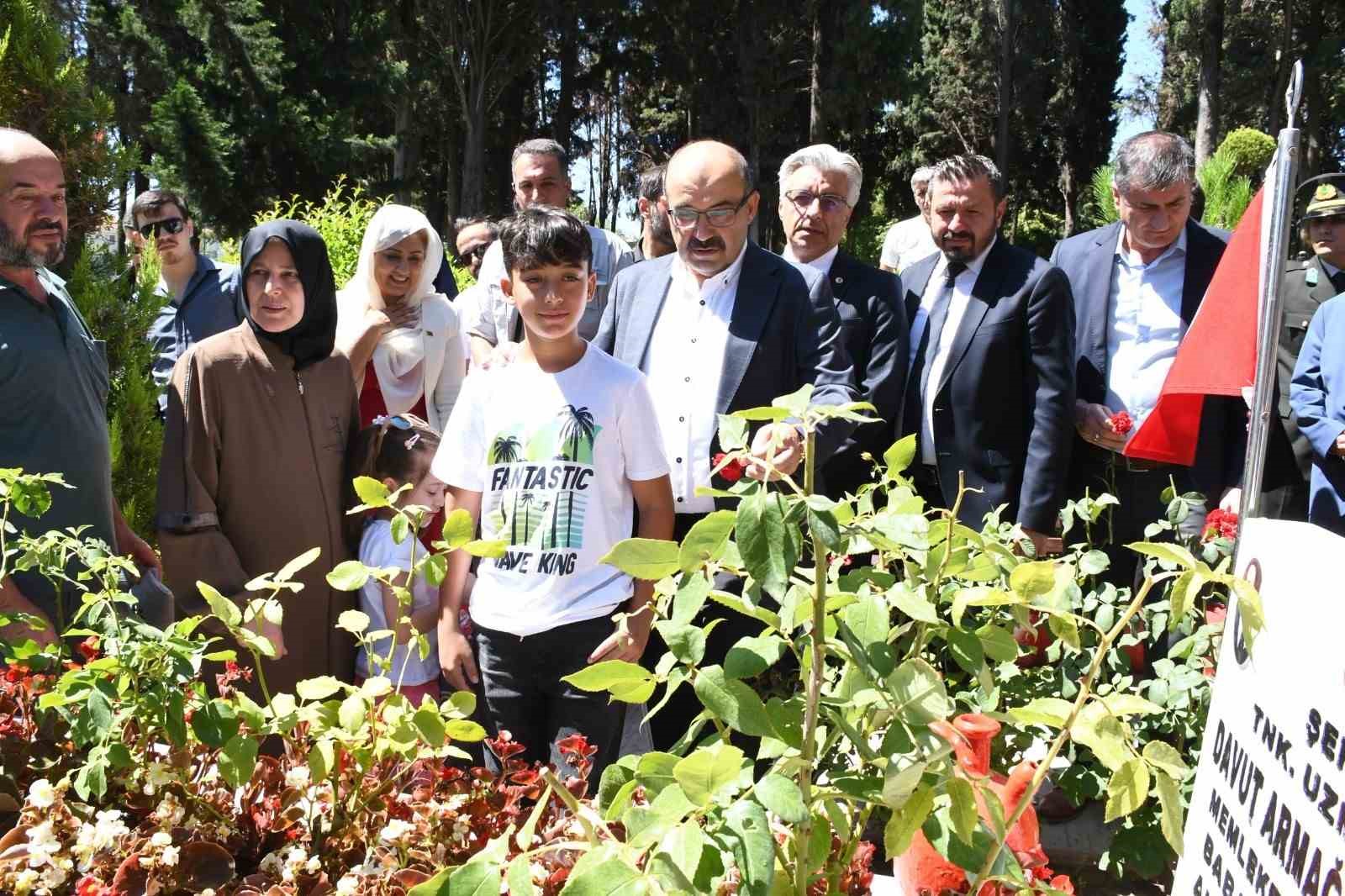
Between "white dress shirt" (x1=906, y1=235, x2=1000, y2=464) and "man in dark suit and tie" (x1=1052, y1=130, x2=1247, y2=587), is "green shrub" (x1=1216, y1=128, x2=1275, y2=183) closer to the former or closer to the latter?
"man in dark suit and tie" (x1=1052, y1=130, x2=1247, y2=587)

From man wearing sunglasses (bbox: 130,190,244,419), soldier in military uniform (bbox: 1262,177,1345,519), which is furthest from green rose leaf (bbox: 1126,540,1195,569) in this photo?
man wearing sunglasses (bbox: 130,190,244,419)

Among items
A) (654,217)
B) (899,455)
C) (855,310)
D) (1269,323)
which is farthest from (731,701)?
(654,217)

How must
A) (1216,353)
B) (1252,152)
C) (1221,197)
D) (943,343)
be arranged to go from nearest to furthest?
1. (1216,353)
2. (943,343)
3. (1221,197)
4. (1252,152)

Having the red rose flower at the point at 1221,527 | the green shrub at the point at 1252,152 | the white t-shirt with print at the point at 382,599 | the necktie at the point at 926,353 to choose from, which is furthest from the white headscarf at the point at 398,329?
the green shrub at the point at 1252,152

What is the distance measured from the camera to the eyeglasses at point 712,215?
10.5 feet

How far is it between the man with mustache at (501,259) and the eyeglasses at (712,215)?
3.67 ft

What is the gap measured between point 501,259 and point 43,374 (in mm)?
Result: 1907

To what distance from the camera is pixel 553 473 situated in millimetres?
2617

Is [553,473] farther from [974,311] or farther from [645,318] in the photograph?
[974,311]

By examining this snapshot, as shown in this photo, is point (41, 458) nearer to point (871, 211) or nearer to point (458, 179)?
point (458, 179)

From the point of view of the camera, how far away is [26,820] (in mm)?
1429

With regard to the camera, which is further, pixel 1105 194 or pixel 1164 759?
pixel 1105 194

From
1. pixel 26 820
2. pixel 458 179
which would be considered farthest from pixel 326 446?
pixel 458 179

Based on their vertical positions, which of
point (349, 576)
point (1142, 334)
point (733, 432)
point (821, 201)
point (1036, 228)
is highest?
point (1036, 228)
